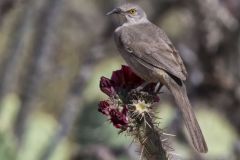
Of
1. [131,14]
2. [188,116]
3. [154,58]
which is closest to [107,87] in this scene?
[188,116]

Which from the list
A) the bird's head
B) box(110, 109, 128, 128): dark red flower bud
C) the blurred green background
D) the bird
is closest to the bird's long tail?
the bird

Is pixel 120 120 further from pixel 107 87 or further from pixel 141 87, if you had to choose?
pixel 141 87

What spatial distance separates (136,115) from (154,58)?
4.73 ft

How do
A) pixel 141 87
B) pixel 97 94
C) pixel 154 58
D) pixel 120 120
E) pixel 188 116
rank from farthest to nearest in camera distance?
pixel 97 94 < pixel 154 58 < pixel 188 116 < pixel 141 87 < pixel 120 120

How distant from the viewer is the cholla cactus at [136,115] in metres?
4.54

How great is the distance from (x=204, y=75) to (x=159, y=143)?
→ 597 cm

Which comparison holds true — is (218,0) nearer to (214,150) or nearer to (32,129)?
(214,150)

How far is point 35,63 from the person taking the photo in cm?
870

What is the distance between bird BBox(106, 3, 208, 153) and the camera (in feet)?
18.3

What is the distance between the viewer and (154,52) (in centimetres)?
597

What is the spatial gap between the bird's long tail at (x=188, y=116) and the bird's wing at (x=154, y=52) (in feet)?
0.28

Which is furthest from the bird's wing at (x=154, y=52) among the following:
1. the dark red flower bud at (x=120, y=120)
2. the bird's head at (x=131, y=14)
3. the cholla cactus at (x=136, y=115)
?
the dark red flower bud at (x=120, y=120)

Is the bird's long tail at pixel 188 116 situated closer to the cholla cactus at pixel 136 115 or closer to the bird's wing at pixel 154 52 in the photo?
the bird's wing at pixel 154 52

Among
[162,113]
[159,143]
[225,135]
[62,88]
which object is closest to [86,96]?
[162,113]
